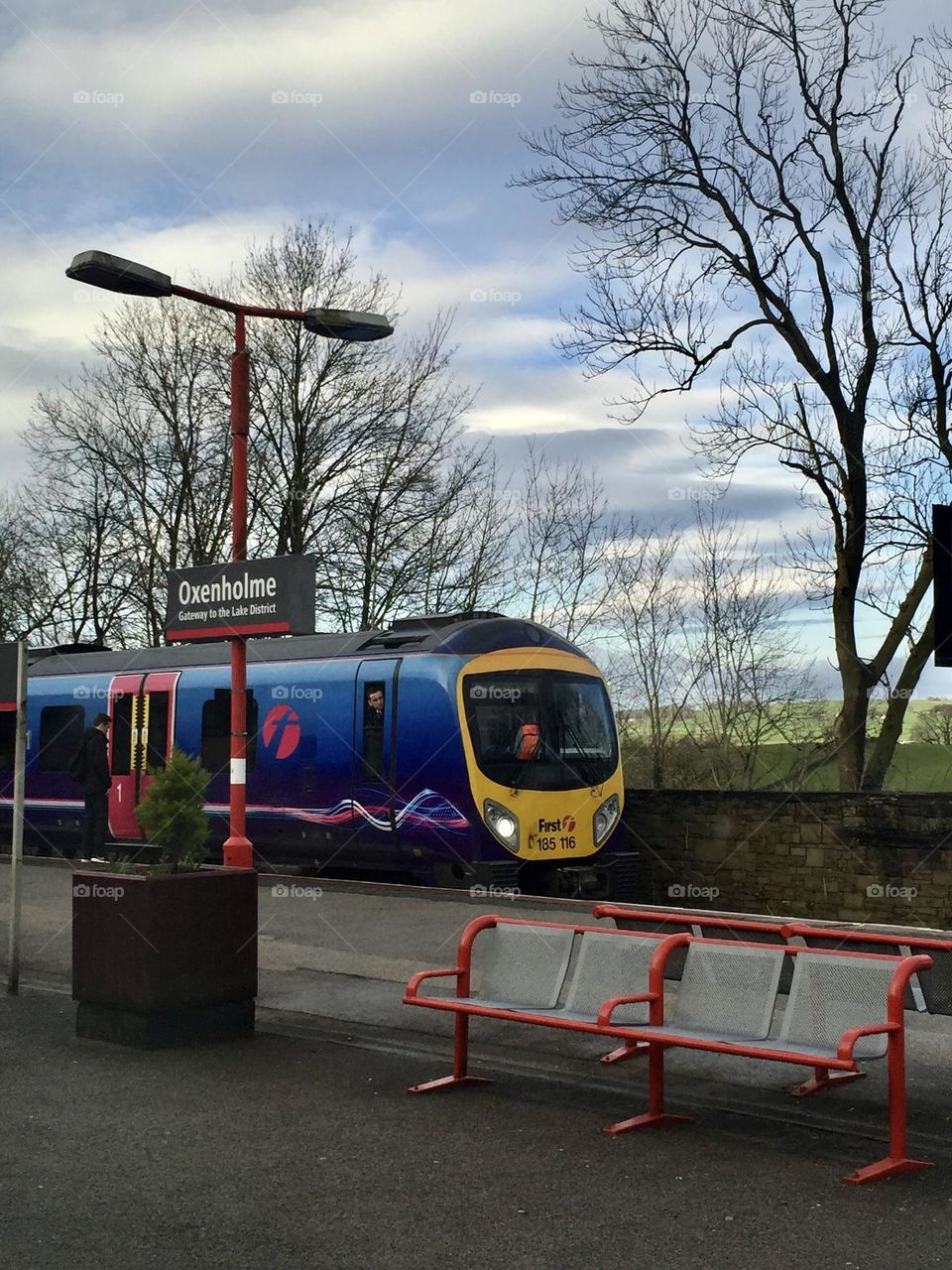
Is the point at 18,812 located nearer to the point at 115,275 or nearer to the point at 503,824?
the point at 115,275

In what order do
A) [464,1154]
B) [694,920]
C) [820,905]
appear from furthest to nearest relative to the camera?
1. [820,905]
2. [694,920]
3. [464,1154]

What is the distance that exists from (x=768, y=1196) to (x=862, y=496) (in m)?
22.5

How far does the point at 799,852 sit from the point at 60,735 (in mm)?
11242

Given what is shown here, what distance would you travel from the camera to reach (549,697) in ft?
59.3

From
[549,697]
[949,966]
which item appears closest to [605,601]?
[549,697]

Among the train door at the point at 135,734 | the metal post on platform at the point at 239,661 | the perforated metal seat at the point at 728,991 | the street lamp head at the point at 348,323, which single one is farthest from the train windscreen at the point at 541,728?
the perforated metal seat at the point at 728,991

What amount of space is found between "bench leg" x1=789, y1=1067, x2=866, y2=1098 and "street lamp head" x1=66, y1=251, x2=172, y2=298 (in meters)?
7.77

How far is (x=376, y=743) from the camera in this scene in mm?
17938

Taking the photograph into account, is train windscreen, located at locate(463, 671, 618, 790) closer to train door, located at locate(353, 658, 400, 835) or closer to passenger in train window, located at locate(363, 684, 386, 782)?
train door, located at locate(353, 658, 400, 835)

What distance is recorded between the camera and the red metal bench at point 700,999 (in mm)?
6242

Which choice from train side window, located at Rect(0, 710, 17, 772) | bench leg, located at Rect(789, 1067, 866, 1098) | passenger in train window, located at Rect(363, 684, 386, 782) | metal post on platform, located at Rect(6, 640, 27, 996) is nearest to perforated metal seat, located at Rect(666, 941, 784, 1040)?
bench leg, located at Rect(789, 1067, 866, 1098)

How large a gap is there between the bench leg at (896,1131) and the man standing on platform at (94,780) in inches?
573

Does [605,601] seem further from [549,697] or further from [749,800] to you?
[549,697]

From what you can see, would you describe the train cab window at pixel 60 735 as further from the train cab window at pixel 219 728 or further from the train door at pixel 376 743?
the train door at pixel 376 743
